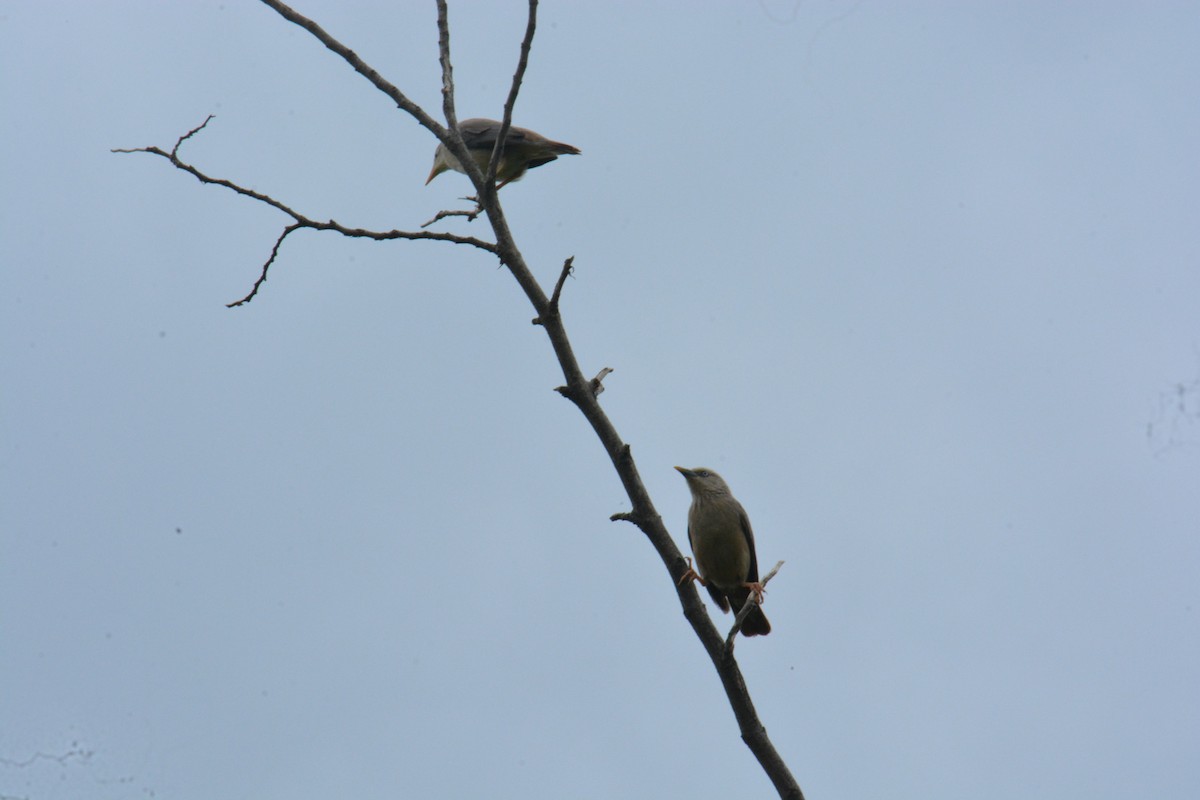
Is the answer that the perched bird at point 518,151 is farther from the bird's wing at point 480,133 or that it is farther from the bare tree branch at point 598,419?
the bare tree branch at point 598,419

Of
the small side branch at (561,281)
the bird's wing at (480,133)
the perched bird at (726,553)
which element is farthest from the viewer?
the bird's wing at (480,133)

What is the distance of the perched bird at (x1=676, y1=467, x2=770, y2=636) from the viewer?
22.5 feet

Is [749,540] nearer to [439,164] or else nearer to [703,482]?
[703,482]

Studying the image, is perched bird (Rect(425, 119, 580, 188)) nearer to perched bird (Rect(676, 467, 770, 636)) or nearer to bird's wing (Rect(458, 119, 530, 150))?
bird's wing (Rect(458, 119, 530, 150))

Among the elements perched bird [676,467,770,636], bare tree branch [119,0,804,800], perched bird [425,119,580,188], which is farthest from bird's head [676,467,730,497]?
bare tree branch [119,0,804,800]

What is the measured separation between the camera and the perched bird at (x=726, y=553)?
6.86m

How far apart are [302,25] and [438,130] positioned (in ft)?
2.22

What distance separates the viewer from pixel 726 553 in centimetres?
688

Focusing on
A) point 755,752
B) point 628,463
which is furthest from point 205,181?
point 755,752

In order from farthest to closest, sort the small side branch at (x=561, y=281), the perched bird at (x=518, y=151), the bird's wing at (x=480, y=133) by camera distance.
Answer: the bird's wing at (x=480, y=133)
the perched bird at (x=518, y=151)
the small side branch at (x=561, y=281)

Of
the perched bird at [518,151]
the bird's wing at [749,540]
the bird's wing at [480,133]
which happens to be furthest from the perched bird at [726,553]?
the bird's wing at [480,133]

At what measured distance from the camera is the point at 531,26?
360cm

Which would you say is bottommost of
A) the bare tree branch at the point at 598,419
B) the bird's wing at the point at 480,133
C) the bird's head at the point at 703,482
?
the bare tree branch at the point at 598,419

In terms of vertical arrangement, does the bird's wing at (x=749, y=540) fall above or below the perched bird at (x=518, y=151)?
below
